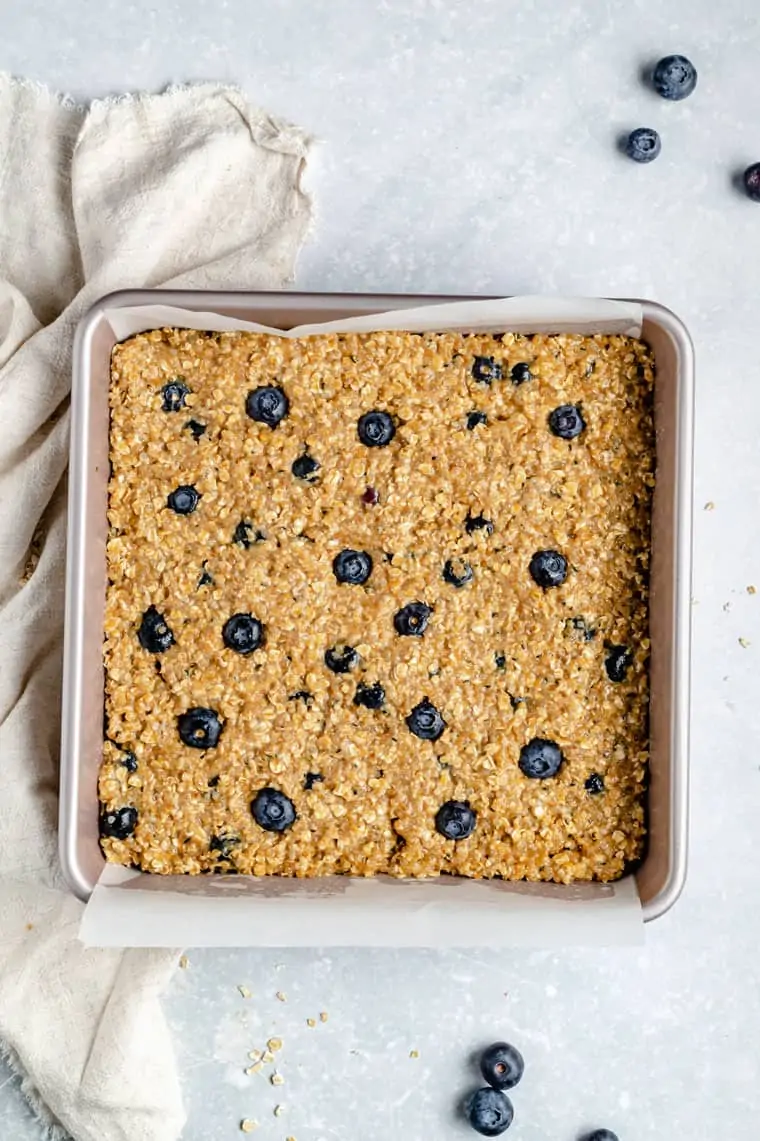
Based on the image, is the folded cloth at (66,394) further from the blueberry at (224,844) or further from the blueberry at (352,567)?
the blueberry at (352,567)

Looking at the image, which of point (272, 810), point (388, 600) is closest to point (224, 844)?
point (272, 810)

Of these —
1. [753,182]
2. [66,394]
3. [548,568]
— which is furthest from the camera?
[753,182]

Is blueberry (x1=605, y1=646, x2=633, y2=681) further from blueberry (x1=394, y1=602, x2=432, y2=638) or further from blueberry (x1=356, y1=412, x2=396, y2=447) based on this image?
blueberry (x1=356, y1=412, x2=396, y2=447)

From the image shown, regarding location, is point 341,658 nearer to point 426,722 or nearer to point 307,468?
point 426,722

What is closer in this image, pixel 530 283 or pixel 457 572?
pixel 457 572

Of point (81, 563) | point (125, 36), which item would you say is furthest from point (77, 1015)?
point (125, 36)

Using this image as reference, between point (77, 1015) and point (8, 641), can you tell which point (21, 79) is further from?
point (77, 1015)
